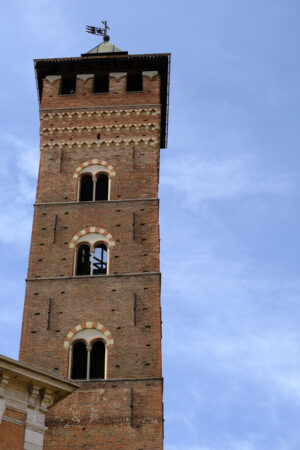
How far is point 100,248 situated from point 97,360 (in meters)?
4.55

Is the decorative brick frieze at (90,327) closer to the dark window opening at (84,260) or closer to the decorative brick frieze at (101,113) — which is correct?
the dark window opening at (84,260)

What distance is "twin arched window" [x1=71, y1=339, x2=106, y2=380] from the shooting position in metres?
22.9

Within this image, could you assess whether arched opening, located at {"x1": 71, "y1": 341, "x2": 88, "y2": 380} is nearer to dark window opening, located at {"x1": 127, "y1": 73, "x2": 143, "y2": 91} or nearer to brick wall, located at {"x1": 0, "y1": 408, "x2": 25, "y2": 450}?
brick wall, located at {"x1": 0, "y1": 408, "x2": 25, "y2": 450}

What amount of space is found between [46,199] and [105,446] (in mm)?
9633

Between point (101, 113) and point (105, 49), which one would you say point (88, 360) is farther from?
point (105, 49)

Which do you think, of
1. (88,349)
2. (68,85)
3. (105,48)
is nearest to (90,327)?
(88,349)

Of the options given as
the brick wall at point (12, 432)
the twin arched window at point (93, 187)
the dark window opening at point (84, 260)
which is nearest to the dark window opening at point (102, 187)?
the twin arched window at point (93, 187)

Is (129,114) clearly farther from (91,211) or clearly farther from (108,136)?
(91,211)

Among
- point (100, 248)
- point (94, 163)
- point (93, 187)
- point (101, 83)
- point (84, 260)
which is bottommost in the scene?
point (84, 260)

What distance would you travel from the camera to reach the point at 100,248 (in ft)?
86.3

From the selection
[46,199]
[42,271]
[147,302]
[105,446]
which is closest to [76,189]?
[46,199]

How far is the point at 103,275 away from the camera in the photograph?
2481 cm

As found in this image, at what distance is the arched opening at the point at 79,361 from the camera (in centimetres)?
2294

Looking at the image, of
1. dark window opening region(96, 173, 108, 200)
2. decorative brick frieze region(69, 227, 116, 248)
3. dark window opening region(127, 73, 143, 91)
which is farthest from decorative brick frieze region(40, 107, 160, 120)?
decorative brick frieze region(69, 227, 116, 248)
